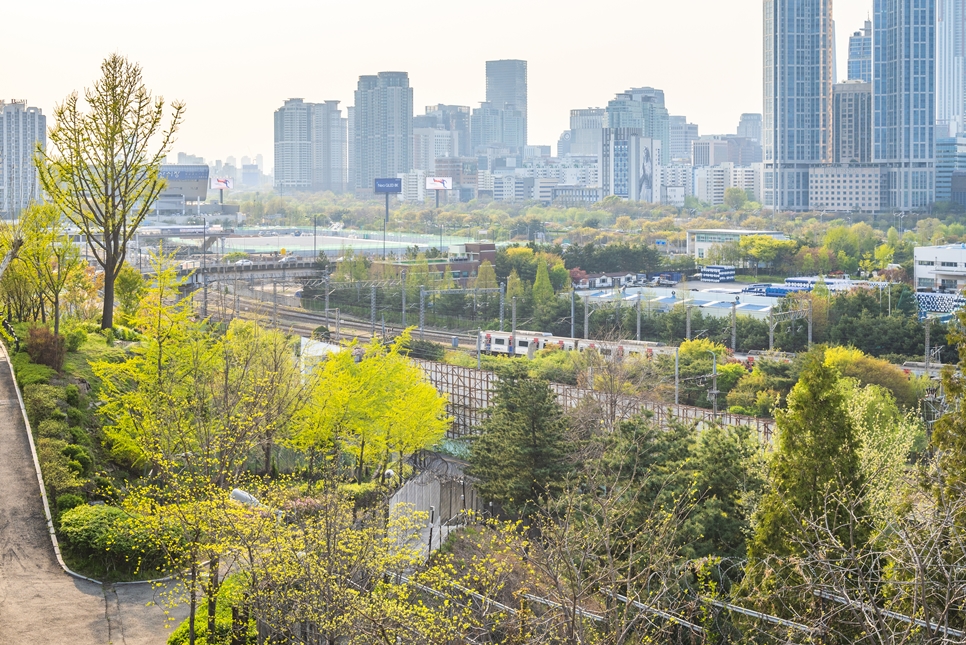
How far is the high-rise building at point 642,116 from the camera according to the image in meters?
153

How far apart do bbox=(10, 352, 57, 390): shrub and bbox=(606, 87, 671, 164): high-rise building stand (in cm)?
13915

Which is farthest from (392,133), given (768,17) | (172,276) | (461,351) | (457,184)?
(172,276)

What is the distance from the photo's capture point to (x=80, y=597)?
9.37 meters

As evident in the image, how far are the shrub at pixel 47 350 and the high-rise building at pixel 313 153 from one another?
483ft

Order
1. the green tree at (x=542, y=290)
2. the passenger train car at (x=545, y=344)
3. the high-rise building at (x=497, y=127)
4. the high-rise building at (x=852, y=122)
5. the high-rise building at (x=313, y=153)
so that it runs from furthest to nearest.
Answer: the high-rise building at (x=497, y=127) → the high-rise building at (x=313, y=153) → the high-rise building at (x=852, y=122) → the green tree at (x=542, y=290) → the passenger train car at (x=545, y=344)

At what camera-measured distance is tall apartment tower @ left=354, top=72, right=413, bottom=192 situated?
493ft

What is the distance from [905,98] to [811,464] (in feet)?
311

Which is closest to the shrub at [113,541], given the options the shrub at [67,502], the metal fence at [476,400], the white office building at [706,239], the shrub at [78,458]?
the shrub at [67,502]

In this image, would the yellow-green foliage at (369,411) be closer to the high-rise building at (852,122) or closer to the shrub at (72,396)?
the shrub at (72,396)

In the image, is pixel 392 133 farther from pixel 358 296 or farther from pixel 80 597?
pixel 80 597

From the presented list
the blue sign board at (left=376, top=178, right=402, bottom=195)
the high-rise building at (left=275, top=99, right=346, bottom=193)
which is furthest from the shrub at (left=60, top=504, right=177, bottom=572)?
the high-rise building at (left=275, top=99, right=346, bottom=193)

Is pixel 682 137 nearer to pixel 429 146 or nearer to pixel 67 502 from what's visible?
pixel 429 146

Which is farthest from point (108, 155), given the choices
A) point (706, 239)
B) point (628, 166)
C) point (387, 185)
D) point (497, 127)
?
point (497, 127)

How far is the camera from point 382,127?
501 feet
